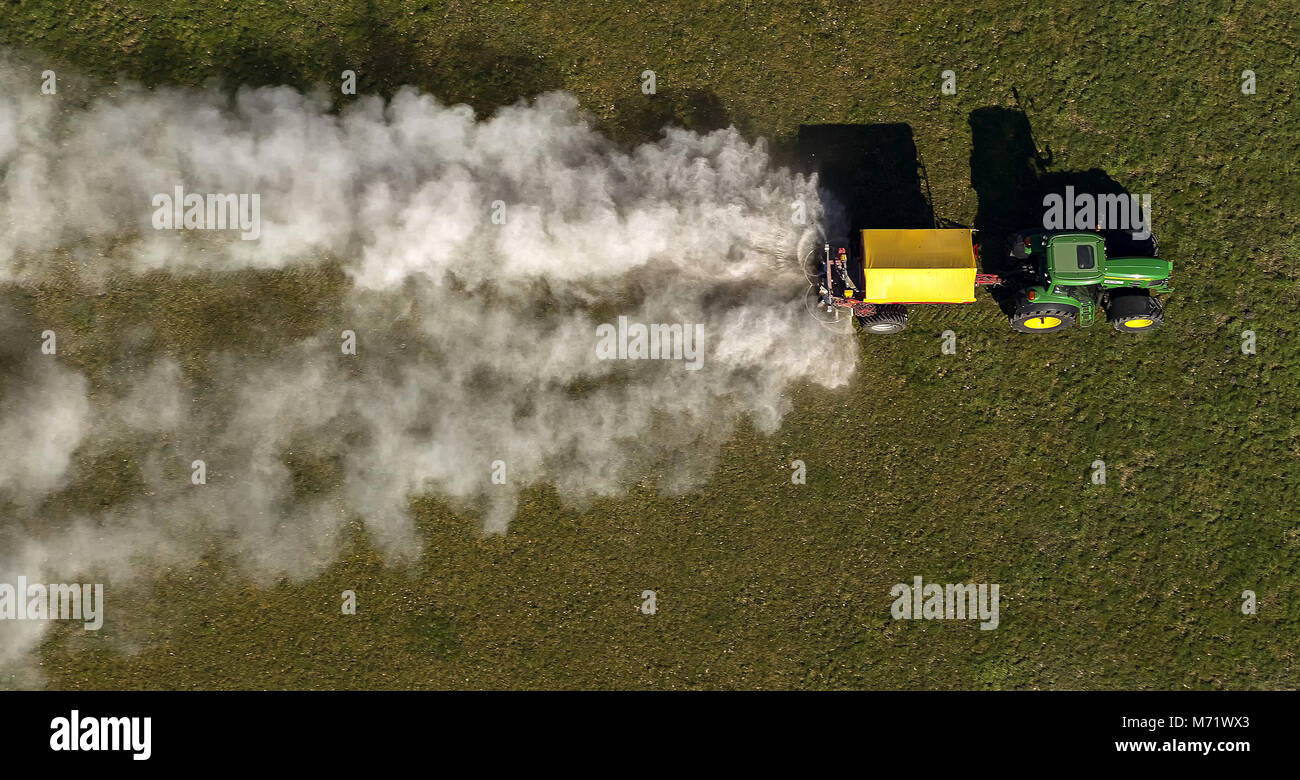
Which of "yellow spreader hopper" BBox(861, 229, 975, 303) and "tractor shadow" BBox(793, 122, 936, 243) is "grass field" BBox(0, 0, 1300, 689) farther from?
"yellow spreader hopper" BBox(861, 229, 975, 303)

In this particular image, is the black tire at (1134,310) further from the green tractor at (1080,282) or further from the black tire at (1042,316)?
the black tire at (1042,316)

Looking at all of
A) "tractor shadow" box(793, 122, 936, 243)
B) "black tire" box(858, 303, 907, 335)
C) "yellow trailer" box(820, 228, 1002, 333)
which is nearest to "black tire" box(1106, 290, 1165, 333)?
"yellow trailer" box(820, 228, 1002, 333)

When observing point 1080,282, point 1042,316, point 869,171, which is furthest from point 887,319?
point 1080,282

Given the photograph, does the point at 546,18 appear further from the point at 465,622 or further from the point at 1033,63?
the point at 465,622

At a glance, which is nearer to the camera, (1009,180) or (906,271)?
(906,271)

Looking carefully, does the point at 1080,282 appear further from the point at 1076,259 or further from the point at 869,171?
the point at 869,171

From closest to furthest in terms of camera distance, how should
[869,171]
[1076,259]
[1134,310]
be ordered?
[1076,259] → [1134,310] → [869,171]

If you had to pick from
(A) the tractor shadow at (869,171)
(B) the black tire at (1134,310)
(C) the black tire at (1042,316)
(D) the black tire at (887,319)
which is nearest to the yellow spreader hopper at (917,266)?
(D) the black tire at (887,319)
